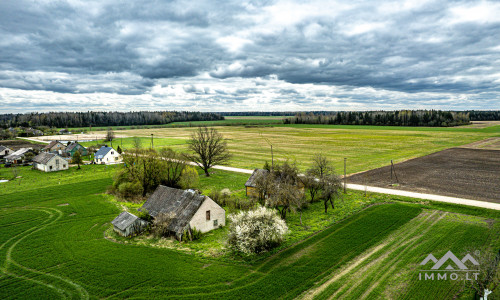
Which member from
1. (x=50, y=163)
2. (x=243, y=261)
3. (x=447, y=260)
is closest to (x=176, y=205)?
(x=243, y=261)

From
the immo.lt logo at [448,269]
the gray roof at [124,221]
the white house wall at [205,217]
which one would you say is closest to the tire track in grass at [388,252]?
the immo.lt logo at [448,269]

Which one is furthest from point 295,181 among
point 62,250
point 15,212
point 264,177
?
point 15,212

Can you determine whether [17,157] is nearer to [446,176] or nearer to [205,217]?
[205,217]

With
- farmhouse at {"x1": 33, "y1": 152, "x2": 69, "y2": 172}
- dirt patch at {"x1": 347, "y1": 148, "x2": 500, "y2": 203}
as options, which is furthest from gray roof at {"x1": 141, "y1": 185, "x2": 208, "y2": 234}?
farmhouse at {"x1": 33, "y1": 152, "x2": 69, "y2": 172}

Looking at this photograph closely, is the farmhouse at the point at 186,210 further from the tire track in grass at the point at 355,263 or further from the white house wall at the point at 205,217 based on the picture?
the tire track in grass at the point at 355,263

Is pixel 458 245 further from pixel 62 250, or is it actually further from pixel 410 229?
pixel 62 250

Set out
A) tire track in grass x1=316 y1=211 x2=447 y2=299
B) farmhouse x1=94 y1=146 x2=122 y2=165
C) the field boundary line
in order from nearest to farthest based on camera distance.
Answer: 1. tire track in grass x1=316 y1=211 x2=447 y2=299
2. the field boundary line
3. farmhouse x1=94 y1=146 x2=122 y2=165

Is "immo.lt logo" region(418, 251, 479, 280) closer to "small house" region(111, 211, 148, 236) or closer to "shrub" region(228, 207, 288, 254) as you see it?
"shrub" region(228, 207, 288, 254)
